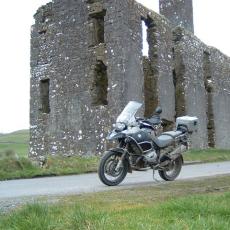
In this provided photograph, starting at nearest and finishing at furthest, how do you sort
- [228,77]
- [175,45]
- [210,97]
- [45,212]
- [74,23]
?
[45,212]
[74,23]
[175,45]
[210,97]
[228,77]

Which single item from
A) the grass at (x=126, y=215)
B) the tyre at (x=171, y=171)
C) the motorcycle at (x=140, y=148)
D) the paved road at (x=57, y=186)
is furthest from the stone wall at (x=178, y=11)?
the grass at (x=126, y=215)

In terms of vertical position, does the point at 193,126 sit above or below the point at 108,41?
below

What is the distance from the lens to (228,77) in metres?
30.0

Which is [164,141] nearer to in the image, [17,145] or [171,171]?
[171,171]

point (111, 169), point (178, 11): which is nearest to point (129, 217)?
point (111, 169)

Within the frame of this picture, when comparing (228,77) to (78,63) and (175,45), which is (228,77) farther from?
(78,63)

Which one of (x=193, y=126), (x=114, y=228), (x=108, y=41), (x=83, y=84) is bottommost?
(x=114, y=228)

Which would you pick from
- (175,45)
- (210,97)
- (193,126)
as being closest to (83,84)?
(175,45)

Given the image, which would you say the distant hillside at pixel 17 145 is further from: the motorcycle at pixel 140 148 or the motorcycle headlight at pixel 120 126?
the motorcycle headlight at pixel 120 126

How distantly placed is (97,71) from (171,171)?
10.8 m

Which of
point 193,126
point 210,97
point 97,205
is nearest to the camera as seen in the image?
point 97,205

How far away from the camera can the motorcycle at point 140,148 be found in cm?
954

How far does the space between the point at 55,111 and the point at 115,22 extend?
4.57 meters

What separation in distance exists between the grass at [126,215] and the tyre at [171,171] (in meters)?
3.78
